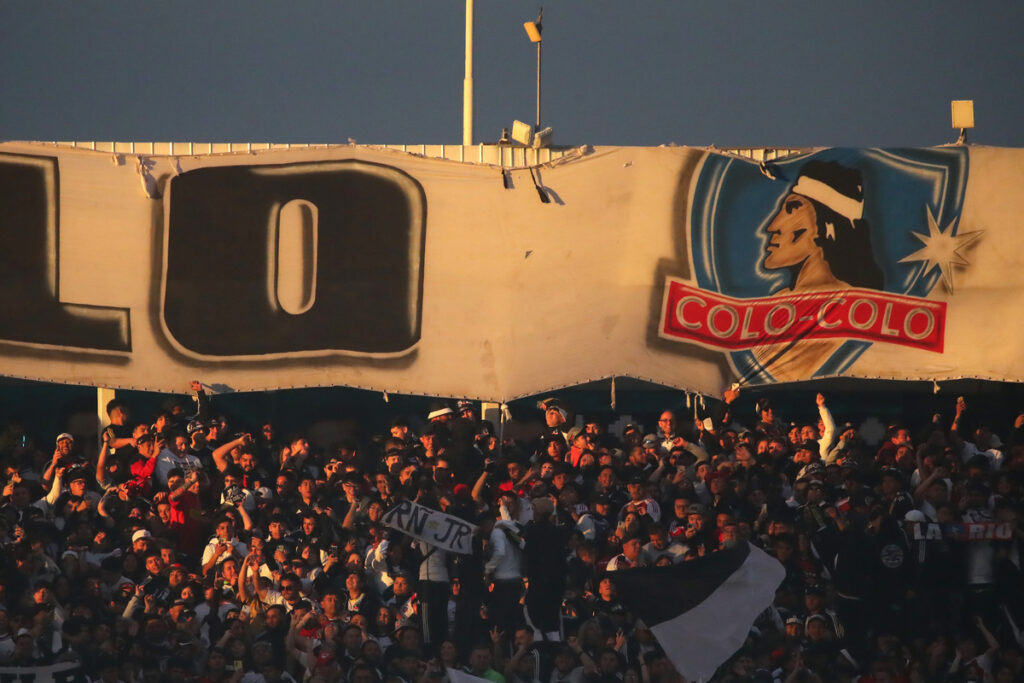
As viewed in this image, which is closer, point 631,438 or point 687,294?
point 631,438

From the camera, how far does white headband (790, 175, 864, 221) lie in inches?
613

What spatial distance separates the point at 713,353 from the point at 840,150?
95.2 inches

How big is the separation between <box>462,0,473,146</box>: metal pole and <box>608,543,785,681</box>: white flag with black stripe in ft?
26.3

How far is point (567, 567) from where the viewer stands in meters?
13.1

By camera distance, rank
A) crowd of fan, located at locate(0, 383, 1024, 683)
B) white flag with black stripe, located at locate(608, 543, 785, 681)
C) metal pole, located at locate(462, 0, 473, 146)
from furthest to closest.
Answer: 1. metal pole, located at locate(462, 0, 473, 146)
2. crowd of fan, located at locate(0, 383, 1024, 683)
3. white flag with black stripe, located at locate(608, 543, 785, 681)

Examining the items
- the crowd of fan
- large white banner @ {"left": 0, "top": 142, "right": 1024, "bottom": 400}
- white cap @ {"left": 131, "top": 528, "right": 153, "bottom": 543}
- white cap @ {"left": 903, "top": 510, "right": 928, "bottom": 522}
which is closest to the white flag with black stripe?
the crowd of fan

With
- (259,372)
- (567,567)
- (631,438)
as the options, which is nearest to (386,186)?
(259,372)

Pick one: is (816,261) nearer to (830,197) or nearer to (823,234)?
(823,234)

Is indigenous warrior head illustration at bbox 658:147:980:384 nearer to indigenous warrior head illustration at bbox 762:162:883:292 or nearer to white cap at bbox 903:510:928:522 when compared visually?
indigenous warrior head illustration at bbox 762:162:883:292

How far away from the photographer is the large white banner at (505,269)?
1545 centimetres

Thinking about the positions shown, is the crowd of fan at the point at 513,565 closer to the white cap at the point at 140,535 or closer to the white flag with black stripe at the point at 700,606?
the white cap at the point at 140,535

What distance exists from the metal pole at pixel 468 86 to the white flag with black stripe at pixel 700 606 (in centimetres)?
801

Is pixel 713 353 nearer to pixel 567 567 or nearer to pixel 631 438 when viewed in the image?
pixel 631 438

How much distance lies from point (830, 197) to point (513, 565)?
5.18 meters
